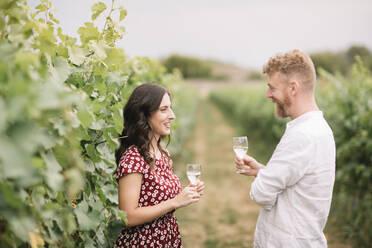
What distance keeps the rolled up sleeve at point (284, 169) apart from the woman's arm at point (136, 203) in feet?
1.80

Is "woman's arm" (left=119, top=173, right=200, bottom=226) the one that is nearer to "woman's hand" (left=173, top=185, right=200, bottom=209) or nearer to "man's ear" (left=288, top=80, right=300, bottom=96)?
"woman's hand" (left=173, top=185, right=200, bottom=209)

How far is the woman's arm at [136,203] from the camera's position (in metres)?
2.29

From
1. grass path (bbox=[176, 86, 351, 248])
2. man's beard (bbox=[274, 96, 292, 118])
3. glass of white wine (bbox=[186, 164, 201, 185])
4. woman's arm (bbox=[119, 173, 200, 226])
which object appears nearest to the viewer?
woman's arm (bbox=[119, 173, 200, 226])

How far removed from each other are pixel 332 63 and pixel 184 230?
8808 centimetres

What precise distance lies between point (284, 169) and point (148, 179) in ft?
3.23

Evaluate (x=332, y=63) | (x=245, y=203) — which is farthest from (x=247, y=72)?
(x=245, y=203)

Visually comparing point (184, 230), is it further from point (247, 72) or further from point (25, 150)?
point (247, 72)

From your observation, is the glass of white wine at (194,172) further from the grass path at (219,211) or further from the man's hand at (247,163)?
the grass path at (219,211)

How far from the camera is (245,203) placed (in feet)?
24.0

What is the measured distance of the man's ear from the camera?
92.1 inches

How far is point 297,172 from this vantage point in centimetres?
217

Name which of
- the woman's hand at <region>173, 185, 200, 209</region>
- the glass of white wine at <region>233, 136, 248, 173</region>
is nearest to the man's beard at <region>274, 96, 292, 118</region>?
the glass of white wine at <region>233, 136, 248, 173</region>

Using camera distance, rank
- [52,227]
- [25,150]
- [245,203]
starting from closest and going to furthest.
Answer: [25,150] < [52,227] < [245,203]

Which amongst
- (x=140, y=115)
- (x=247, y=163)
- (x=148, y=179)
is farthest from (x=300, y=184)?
(x=140, y=115)
